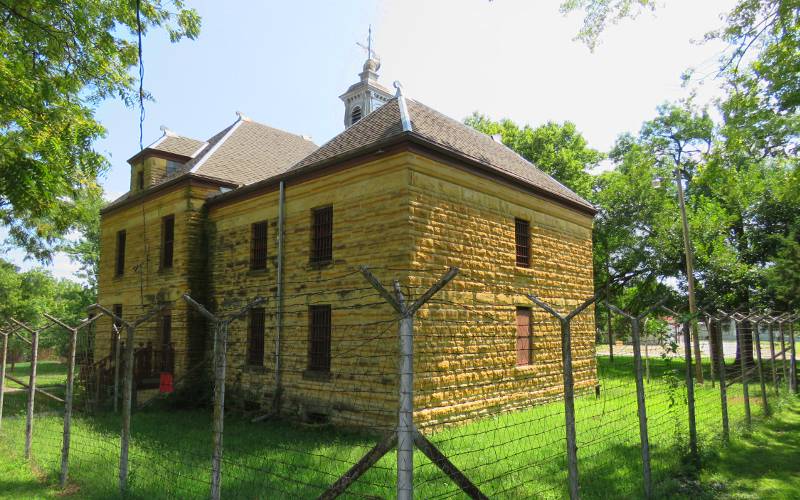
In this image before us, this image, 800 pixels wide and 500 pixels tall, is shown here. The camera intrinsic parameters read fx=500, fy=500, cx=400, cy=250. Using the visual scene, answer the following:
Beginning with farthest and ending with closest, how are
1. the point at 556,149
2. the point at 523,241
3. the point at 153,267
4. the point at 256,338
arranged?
the point at 556,149, the point at 153,267, the point at 256,338, the point at 523,241

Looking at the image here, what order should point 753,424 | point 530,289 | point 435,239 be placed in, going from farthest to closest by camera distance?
point 530,289 < point 435,239 < point 753,424

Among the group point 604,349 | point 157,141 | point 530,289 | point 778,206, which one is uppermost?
point 157,141

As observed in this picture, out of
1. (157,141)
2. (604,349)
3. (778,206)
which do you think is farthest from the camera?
(604,349)

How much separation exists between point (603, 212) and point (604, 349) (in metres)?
24.2

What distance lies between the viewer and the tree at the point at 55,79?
27.8ft

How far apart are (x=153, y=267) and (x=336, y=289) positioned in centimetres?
908

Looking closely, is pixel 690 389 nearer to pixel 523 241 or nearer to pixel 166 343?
pixel 523 241

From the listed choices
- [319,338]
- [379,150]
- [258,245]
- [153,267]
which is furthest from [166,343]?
[379,150]

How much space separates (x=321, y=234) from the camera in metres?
13.5

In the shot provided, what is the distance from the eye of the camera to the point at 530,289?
1445 cm

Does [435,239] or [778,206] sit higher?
[778,206]

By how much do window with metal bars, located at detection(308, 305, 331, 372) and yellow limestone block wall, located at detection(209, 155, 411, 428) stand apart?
0.54 feet

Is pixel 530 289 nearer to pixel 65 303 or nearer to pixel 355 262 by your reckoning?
pixel 355 262

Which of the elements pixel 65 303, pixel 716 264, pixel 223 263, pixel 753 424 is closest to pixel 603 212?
pixel 716 264
